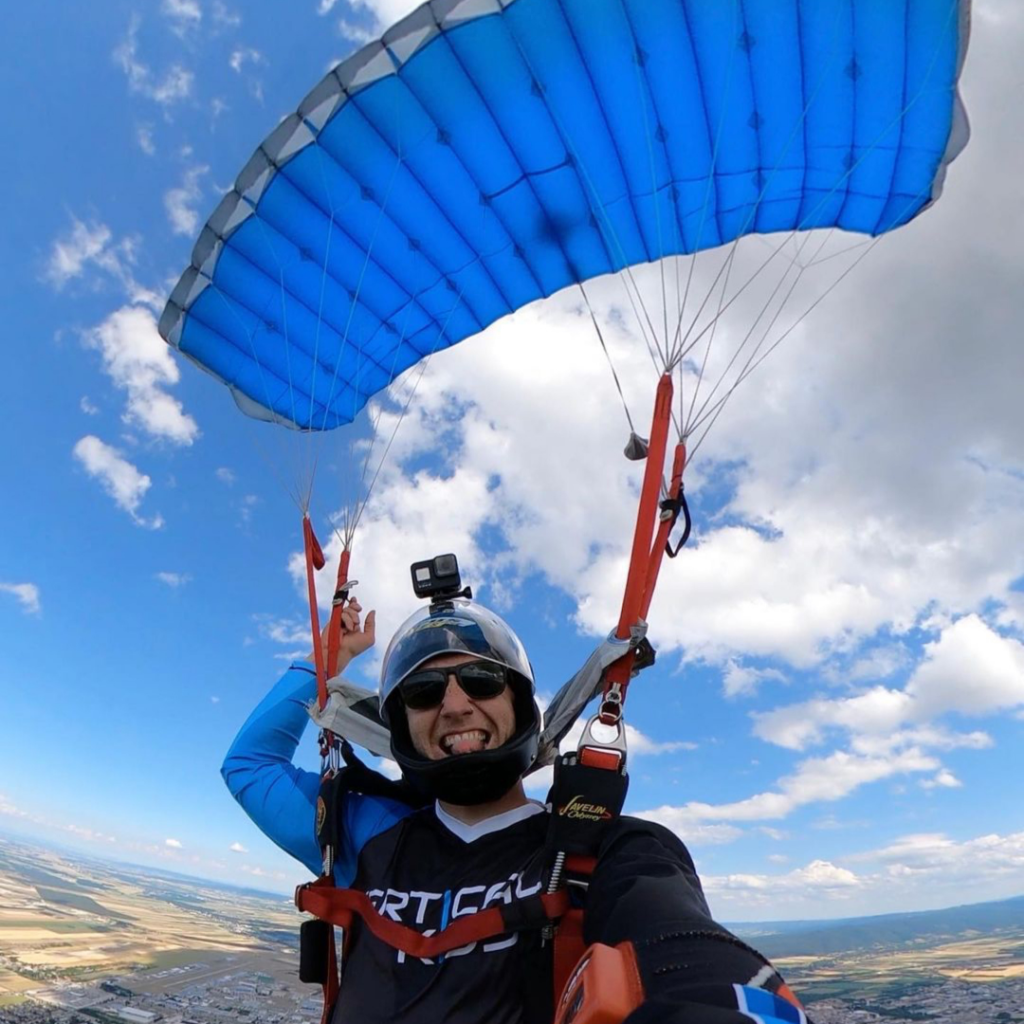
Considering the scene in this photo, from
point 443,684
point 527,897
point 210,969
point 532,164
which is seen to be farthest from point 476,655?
point 210,969

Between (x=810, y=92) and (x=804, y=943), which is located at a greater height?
(x=810, y=92)

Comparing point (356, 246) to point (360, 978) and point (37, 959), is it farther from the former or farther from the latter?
point (37, 959)

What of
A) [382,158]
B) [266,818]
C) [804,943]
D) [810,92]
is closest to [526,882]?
[266,818]

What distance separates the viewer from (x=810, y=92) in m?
4.97

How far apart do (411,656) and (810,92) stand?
16.6 ft

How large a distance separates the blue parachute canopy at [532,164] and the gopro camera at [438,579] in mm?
3250

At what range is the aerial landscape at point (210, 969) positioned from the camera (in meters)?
35.6

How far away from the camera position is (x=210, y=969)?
4797 cm

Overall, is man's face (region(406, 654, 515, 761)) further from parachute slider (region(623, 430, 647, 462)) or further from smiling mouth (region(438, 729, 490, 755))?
parachute slider (region(623, 430, 647, 462))

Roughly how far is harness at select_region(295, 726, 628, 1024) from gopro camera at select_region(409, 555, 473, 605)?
855mm

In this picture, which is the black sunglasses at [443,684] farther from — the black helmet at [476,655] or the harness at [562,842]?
the harness at [562,842]

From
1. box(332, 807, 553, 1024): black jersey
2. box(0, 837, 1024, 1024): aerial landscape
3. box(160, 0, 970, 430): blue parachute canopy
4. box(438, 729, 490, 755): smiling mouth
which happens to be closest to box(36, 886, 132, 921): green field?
box(0, 837, 1024, 1024): aerial landscape

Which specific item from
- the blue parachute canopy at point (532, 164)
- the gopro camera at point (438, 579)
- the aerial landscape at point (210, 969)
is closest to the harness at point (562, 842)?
the gopro camera at point (438, 579)

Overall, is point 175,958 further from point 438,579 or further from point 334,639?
point 438,579
